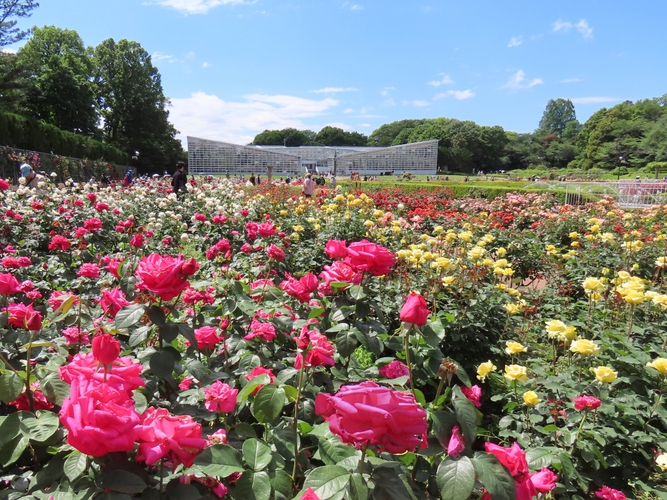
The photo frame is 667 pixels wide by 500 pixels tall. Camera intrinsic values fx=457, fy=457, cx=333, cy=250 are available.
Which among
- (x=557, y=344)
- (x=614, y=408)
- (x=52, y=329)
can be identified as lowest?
(x=557, y=344)

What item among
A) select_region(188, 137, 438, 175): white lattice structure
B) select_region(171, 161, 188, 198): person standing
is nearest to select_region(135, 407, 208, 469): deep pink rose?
select_region(171, 161, 188, 198): person standing

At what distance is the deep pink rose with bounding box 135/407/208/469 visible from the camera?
70cm

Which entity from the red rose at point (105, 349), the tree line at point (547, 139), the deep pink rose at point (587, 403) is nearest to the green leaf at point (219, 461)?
the red rose at point (105, 349)

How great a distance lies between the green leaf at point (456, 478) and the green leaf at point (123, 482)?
18.2 inches

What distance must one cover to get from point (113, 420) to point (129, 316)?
1.46 ft

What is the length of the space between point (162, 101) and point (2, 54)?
60.9 feet

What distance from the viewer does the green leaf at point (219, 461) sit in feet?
2.50

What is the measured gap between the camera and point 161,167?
39375 mm

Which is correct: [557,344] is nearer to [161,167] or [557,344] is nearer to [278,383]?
[278,383]

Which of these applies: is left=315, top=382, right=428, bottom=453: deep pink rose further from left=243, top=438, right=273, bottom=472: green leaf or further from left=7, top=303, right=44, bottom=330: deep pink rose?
left=7, top=303, right=44, bottom=330: deep pink rose

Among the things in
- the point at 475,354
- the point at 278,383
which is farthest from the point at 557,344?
the point at 278,383

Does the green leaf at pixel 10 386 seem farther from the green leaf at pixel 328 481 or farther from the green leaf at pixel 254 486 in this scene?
the green leaf at pixel 328 481

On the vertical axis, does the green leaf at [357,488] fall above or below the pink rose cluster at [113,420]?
below

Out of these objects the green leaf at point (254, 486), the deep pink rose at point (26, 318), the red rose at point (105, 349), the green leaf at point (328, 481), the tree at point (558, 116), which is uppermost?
the tree at point (558, 116)
